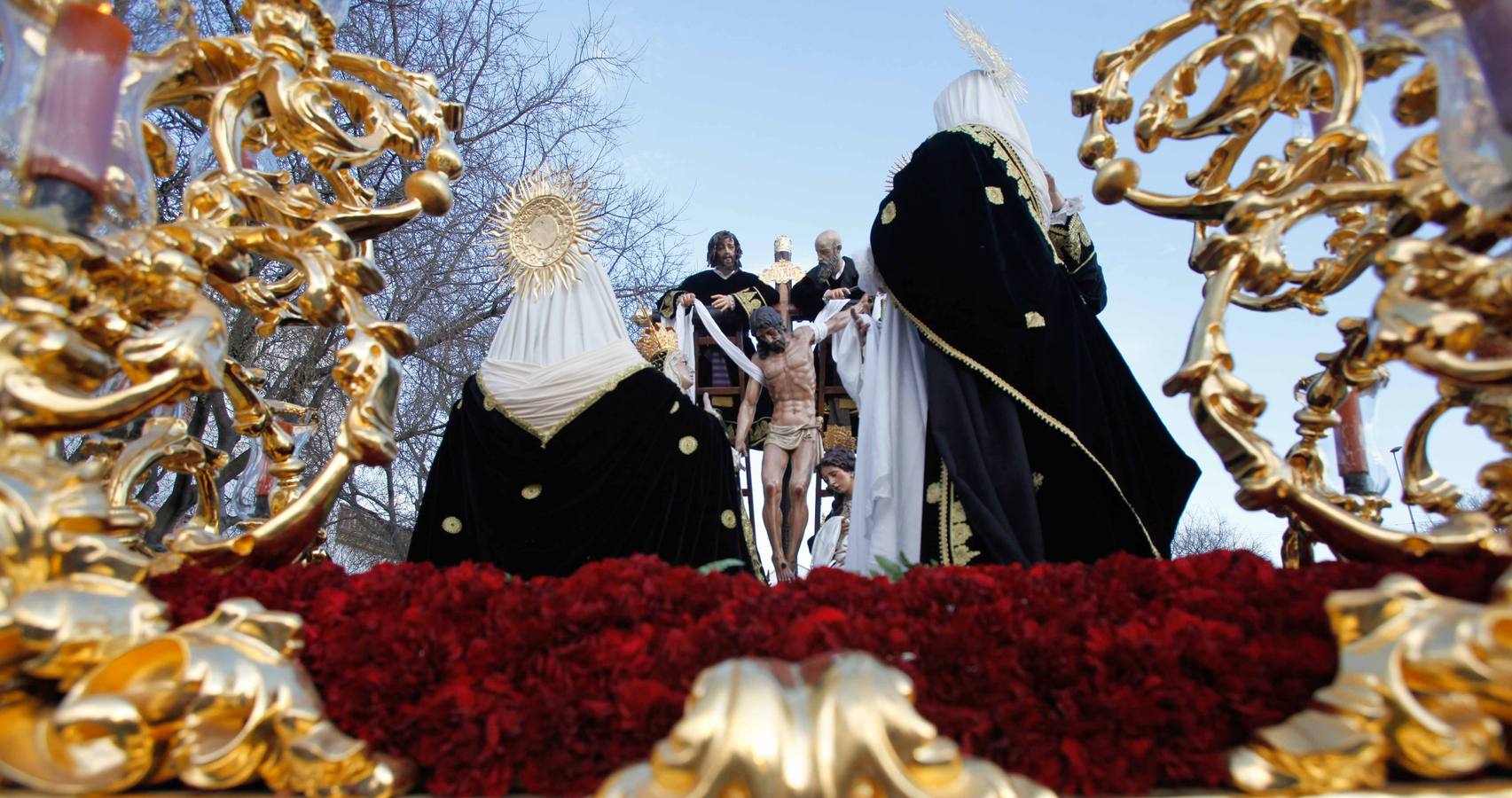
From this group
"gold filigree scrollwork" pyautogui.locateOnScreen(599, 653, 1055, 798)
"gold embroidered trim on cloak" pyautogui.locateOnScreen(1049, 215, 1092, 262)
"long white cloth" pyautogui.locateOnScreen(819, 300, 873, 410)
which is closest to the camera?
"gold filigree scrollwork" pyautogui.locateOnScreen(599, 653, 1055, 798)

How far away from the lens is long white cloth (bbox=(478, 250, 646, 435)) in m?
5.33

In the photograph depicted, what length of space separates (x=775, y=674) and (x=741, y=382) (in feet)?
26.6

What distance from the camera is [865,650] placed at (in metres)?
1.16

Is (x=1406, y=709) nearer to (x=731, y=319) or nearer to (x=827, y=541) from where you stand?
(x=827, y=541)

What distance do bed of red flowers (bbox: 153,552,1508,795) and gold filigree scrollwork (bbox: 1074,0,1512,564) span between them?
7.7 inches

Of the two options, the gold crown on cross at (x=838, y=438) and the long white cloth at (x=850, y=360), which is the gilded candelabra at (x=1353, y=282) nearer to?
the long white cloth at (x=850, y=360)

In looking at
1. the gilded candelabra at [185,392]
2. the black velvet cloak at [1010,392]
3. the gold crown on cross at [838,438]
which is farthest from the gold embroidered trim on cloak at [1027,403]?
the gold crown on cross at [838,438]

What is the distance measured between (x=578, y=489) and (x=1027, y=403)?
2852 millimetres

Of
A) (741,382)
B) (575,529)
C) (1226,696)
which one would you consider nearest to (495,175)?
(741,382)

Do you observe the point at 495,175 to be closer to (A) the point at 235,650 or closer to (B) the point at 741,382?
(B) the point at 741,382

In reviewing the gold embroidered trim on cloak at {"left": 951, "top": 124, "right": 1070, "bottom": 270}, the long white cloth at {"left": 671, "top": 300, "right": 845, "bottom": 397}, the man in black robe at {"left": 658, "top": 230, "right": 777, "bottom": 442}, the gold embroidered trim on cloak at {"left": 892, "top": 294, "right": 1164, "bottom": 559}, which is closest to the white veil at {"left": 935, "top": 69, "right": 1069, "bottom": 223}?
the gold embroidered trim on cloak at {"left": 951, "top": 124, "right": 1070, "bottom": 270}

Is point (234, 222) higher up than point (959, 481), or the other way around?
point (234, 222)

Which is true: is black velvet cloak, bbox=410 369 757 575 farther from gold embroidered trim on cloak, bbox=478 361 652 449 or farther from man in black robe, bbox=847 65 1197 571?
man in black robe, bbox=847 65 1197 571

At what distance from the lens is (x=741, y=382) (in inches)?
359
